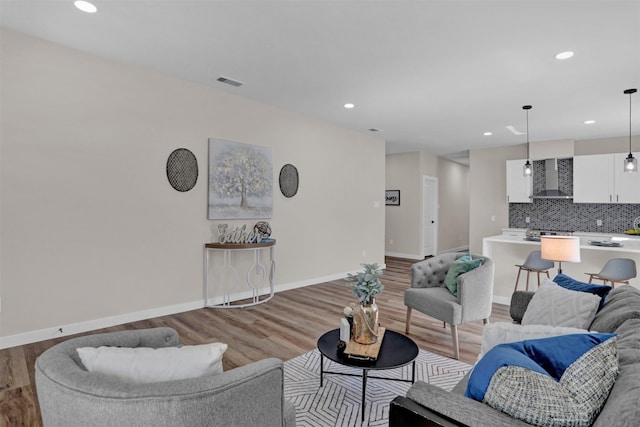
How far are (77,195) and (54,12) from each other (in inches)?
61.3

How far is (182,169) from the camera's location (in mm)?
4059

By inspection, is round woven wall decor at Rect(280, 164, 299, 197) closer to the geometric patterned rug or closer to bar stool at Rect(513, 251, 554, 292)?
the geometric patterned rug

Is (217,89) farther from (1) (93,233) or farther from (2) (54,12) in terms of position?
(1) (93,233)

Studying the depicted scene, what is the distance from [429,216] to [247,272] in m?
5.89

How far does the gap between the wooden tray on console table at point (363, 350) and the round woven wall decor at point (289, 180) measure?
325cm

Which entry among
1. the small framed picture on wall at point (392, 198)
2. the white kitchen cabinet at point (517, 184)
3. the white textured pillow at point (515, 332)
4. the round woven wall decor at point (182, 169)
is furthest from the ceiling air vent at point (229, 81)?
the white kitchen cabinet at point (517, 184)

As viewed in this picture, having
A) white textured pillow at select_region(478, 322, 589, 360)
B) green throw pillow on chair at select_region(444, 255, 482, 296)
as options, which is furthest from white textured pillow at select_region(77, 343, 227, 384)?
green throw pillow on chair at select_region(444, 255, 482, 296)

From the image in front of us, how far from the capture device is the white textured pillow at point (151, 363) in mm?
1078

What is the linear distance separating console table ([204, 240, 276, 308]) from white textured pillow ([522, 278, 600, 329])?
3044 mm

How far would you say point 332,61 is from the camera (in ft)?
11.4

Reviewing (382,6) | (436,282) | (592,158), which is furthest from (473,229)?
(382,6)

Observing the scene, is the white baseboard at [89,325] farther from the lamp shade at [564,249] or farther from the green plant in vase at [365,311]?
the lamp shade at [564,249]

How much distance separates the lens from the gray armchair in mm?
2904

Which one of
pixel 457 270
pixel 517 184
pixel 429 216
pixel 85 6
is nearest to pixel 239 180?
pixel 85 6
